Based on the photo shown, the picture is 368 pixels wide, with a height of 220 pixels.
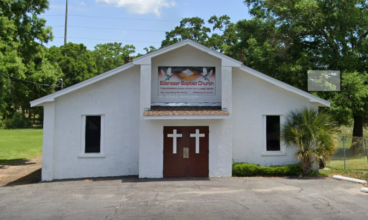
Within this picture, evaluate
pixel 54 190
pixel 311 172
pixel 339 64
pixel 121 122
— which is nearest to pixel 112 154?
pixel 121 122

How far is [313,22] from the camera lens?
75.9 ft

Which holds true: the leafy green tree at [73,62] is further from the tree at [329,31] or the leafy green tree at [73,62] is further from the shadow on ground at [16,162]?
the tree at [329,31]

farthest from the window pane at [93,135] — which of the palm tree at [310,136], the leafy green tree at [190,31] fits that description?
the leafy green tree at [190,31]

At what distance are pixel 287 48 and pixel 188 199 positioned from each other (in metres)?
18.4

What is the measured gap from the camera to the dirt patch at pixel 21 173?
49.7 ft

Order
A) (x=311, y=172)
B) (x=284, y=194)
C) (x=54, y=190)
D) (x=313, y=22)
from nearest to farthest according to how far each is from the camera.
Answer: (x=284, y=194)
(x=54, y=190)
(x=311, y=172)
(x=313, y=22)

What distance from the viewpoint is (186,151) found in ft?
46.1

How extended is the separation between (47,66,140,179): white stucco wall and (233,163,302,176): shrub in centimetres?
459

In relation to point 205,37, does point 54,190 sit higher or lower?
lower

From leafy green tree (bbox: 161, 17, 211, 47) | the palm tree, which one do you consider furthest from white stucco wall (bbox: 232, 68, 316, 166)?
leafy green tree (bbox: 161, 17, 211, 47)

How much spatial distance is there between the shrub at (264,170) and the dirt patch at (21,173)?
916 cm

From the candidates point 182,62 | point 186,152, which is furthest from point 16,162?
point 182,62

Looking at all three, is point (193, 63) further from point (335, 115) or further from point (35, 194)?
point (335, 115)

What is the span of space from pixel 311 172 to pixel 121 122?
8.81m
